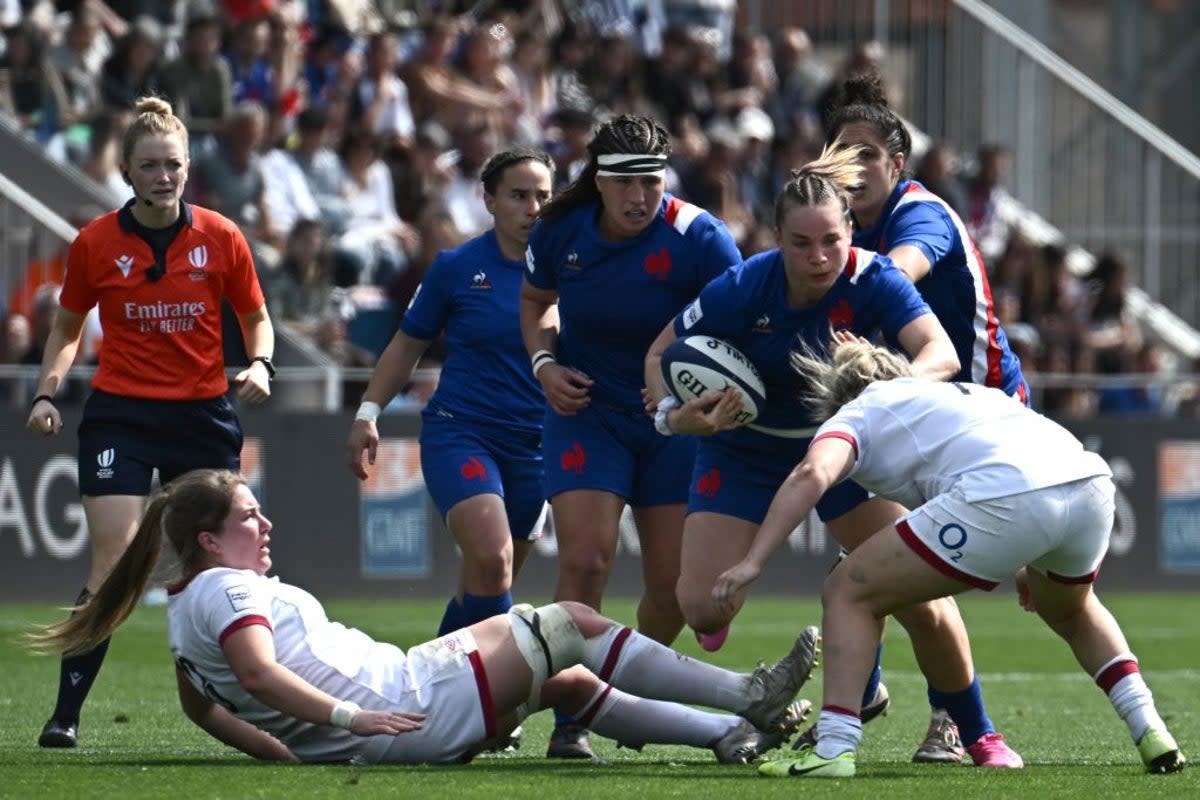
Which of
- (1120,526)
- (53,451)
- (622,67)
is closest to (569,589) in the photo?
(53,451)

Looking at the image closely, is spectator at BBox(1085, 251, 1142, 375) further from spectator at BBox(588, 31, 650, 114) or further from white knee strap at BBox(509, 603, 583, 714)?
white knee strap at BBox(509, 603, 583, 714)

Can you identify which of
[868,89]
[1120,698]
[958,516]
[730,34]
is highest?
[730,34]

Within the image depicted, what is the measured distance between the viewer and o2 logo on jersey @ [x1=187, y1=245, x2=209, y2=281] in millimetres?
8258

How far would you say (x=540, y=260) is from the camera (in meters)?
8.18

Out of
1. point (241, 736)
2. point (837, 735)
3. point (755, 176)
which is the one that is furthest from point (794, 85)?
point (837, 735)

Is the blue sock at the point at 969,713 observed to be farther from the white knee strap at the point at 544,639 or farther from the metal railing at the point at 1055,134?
the metal railing at the point at 1055,134

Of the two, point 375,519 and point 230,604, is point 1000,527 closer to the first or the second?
point 230,604

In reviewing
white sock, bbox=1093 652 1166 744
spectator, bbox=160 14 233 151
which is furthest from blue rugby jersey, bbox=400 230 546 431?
spectator, bbox=160 14 233 151

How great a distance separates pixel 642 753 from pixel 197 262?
240 centimetres

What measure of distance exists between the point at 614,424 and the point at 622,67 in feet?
40.2

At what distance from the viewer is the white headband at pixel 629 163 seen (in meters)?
7.86

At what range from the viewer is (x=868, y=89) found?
8352 mm

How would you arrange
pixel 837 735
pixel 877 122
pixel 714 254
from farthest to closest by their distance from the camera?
pixel 714 254 < pixel 877 122 < pixel 837 735

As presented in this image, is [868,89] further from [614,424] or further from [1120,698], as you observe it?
[1120,698]
